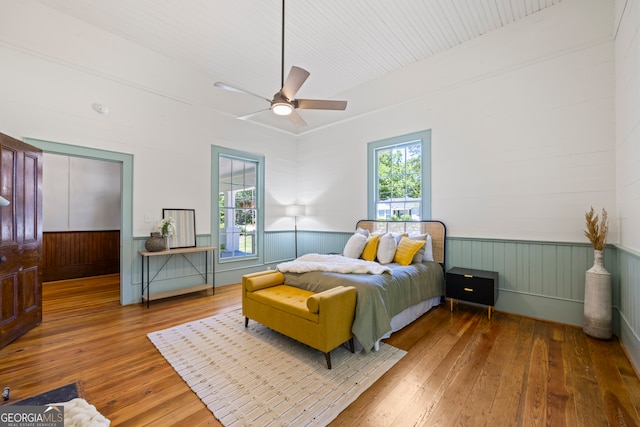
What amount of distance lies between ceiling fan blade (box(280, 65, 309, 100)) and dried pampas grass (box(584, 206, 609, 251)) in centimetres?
342

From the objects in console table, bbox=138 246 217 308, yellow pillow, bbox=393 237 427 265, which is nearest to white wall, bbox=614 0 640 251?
yellow pillow, bbox=393 237 427 265

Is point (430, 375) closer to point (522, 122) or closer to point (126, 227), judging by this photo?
point (522, 122)

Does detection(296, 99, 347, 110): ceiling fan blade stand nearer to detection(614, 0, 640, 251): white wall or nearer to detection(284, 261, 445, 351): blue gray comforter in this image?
detection(284, 261, 445, 351): blue gray comforter

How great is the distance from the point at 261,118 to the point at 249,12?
2.51m

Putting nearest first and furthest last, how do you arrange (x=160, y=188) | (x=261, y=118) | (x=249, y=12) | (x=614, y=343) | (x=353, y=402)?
(x=353, y=402) → (x=614, y=343) → (x=249, y=12) → (x=160, y=188) → (x=261, y=118)

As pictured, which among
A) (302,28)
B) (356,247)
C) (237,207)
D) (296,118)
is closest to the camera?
(296,118)

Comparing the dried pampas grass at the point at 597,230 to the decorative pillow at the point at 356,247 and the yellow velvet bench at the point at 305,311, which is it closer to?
the decorative pillow at the point at 356,247

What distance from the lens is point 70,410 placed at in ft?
3.12

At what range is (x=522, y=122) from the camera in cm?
346

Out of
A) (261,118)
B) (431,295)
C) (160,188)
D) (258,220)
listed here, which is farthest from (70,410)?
(261,118)

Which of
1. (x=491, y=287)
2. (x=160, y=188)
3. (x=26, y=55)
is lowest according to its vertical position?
(x=491, y=287)

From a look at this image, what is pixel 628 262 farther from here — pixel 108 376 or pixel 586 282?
pixel 108 376

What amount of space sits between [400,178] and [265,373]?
3.71 m
